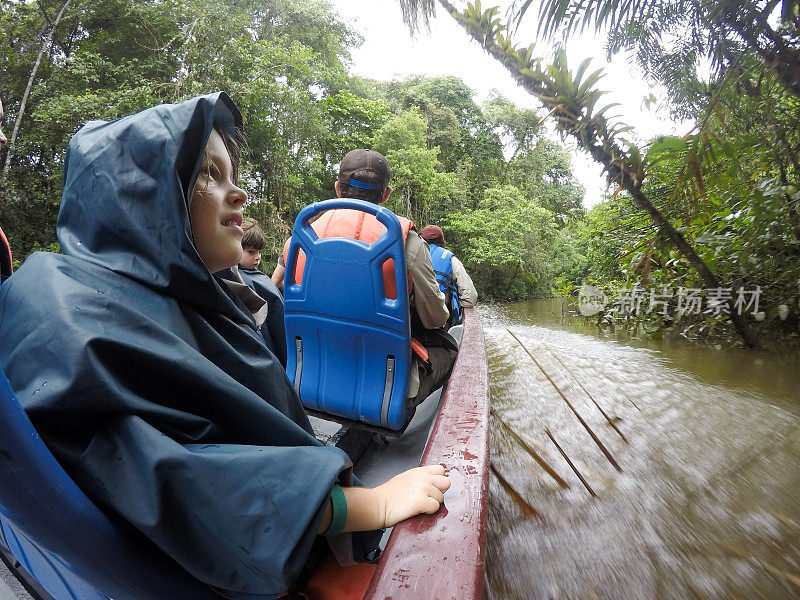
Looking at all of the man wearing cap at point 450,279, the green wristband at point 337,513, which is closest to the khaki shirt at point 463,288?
the man wearing cap at point 450,279

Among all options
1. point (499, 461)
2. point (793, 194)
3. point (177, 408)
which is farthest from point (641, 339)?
point (177, 408)

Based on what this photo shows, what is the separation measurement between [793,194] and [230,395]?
14.9ft

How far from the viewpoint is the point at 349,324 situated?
1.66 meters

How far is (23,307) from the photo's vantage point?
1.74 ft

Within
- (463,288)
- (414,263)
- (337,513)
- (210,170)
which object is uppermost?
(210,170)

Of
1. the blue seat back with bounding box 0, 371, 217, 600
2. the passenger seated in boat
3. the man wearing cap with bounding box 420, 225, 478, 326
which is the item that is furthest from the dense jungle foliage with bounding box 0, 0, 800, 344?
the blue seat back with bounding box 0, 371, 217, 600

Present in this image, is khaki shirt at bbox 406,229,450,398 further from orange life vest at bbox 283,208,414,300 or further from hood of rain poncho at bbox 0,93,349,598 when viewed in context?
hood of rain poncho at bbox 0,93,349,598

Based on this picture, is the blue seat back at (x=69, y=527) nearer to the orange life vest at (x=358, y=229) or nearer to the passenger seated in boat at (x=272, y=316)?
the orange life vest at (x=358, y=229)

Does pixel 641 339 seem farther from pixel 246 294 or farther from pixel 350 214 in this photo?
pixel 246 294

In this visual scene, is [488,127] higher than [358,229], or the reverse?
[488,127]

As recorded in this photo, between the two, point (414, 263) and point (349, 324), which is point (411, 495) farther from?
point (414, 263)

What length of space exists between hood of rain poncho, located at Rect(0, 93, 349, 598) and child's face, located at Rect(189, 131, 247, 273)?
92 mm

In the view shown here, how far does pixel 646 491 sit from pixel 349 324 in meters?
1.16

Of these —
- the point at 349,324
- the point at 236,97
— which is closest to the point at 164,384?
the point at 349,324
